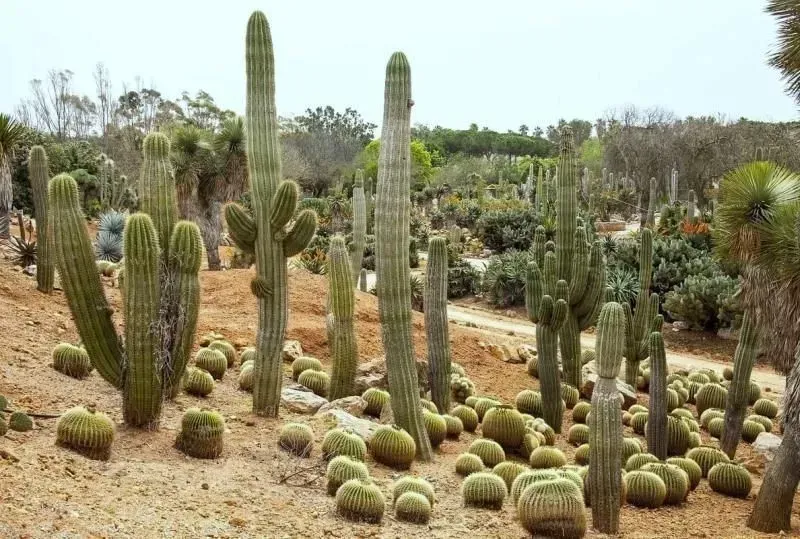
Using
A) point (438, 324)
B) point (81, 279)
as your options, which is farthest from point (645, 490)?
point (81, 279)

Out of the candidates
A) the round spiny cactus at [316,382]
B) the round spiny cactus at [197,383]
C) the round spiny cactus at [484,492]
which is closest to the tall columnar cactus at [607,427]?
the round spiny cactus at [484,492]

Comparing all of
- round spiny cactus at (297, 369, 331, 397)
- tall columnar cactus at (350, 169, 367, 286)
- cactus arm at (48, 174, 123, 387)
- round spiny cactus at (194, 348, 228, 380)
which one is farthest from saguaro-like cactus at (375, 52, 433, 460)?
tall columnar cactus at (350, 169, 367, 286)

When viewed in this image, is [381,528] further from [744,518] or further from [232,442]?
[744,518]

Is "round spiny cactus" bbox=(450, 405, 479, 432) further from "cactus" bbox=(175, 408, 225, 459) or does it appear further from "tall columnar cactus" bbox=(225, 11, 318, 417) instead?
"cactus" bbox=(175, 408, 225, 459)

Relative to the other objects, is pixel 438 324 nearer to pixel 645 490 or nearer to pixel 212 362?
pixel 212 362

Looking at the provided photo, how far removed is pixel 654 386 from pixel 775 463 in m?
2.01

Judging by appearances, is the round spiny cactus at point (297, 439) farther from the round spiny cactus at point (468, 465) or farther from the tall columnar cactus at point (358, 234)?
the tall columnar cactus at point (358, 234)

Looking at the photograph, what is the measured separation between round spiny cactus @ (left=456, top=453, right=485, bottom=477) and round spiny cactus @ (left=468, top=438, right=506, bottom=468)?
0.36 meters

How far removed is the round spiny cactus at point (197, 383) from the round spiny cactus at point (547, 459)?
3386 mm

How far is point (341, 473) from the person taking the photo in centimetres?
638

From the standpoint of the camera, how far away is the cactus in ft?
21.8

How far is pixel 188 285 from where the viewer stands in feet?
23.7

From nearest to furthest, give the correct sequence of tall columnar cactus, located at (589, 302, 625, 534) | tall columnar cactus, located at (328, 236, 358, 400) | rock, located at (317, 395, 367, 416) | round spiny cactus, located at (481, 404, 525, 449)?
tall columnar cactus, located at (589, 302, 625, 534) < rock, located at (317, 395, 367, 416) < round spiny cactus, located at (481, 404, 525, 449) < tall columnar cactus, located at (328, 236, 358, 400)

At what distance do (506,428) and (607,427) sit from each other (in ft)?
8.06
